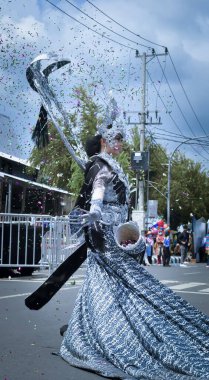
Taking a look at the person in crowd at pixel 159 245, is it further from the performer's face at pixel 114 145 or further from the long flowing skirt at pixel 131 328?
the long flowing skirt at pixel 131 328

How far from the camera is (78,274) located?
16.9 meters

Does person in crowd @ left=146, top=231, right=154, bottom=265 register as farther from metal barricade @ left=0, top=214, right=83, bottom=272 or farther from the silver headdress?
the silver headdress

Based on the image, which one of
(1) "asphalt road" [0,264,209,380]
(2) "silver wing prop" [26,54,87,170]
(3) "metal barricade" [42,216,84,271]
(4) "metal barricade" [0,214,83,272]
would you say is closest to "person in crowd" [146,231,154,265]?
(4) "metal barricade" [0,214,83,272]

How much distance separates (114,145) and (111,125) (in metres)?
0.16

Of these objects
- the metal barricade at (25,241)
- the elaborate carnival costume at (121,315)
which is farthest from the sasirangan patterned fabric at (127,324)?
the metal barricade at (25,241)

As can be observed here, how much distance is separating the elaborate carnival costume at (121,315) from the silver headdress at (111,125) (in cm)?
16

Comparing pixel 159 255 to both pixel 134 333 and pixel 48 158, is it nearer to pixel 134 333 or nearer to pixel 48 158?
pixel 48 158

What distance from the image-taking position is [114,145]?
5.50m

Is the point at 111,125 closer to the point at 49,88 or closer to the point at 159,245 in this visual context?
the point at 49,88

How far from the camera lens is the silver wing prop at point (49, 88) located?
5.75m

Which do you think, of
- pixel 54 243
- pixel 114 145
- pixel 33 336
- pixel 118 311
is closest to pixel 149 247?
pixel 54 243

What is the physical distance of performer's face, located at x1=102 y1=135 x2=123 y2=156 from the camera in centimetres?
550

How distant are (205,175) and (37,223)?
5590cm

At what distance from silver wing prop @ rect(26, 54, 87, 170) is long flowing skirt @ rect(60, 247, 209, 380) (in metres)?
0.95
